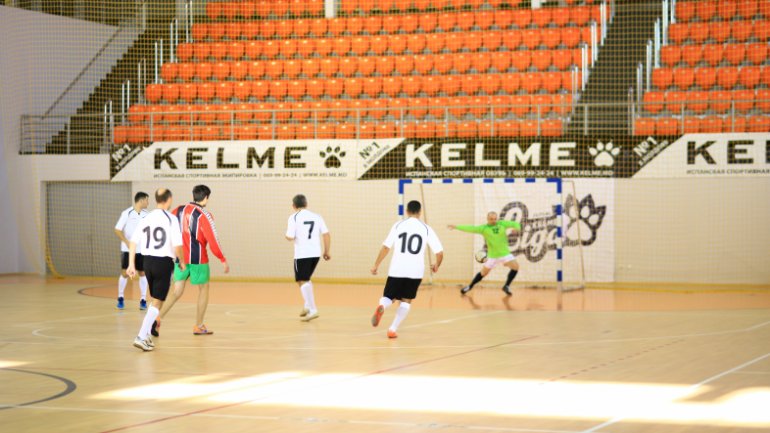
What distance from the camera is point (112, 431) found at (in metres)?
7.54

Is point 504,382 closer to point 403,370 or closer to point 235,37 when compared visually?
point 403,370

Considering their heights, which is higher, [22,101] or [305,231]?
[22,101]

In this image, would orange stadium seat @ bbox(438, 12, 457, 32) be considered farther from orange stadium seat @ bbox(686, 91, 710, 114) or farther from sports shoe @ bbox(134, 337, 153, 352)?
sports shoe @ bbox(134, 337, 153, 352)

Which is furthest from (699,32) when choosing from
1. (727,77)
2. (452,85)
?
(452,85)

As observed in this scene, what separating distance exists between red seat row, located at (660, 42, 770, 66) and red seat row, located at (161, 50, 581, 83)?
90.2 inches

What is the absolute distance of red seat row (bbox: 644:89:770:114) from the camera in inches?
929

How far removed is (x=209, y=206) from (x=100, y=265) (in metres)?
3.66

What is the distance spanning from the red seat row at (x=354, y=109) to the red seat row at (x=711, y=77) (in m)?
2.41

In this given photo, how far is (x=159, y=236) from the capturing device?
1227cm

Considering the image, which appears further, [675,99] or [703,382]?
[675,99]

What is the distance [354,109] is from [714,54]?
9.11 m

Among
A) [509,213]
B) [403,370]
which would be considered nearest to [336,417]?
[403,370]

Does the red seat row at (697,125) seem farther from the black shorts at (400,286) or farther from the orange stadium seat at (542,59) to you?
the black shorts at (400,286)

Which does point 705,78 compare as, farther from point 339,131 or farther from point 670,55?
point 339,131
